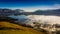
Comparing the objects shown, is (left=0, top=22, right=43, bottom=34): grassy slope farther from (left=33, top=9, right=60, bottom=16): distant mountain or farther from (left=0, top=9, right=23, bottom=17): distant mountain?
(left=33, top=9, right=60, bottom=16): distant mountain

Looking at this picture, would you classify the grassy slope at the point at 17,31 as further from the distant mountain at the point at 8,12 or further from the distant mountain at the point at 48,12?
the distant mountain at the point at 48,12

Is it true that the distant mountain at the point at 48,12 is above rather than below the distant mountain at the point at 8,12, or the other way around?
below

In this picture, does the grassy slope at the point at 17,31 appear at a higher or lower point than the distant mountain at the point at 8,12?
lower

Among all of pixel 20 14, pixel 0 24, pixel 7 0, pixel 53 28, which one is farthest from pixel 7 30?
pixel 53 28

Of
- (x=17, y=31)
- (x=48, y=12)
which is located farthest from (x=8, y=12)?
(x=48, y=12)

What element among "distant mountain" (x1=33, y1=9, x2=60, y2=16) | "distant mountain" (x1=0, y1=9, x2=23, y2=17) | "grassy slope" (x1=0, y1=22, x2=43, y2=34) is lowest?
"grassy slope" (x1=0, y1=22, x2=43, y2=34)

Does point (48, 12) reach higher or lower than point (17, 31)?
higher

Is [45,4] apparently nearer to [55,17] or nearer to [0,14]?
[55,17]

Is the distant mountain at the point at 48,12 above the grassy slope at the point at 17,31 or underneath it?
above

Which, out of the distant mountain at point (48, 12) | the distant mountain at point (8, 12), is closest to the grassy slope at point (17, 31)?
the distant mountain at point (8, 12)

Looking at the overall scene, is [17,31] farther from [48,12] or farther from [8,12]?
[48,12]

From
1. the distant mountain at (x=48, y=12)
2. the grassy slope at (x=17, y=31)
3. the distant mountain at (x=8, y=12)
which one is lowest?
the grassy slope at (x=17, y=31)

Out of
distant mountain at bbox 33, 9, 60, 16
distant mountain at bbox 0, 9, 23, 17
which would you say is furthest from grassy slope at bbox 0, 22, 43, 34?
distant mountain at bbox 33, 9, 60, 16
